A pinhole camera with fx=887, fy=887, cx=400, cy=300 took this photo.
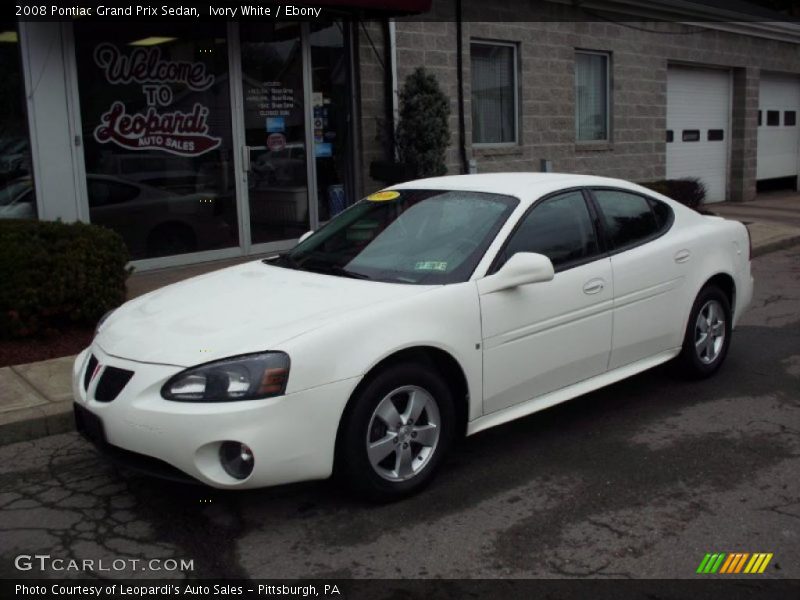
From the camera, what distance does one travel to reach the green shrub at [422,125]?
38.3ft

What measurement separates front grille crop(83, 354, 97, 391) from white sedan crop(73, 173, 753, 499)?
0.02 metres

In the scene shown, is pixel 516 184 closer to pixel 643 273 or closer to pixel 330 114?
pixel 643 273

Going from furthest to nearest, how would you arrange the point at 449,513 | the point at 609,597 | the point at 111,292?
the point at 111,292 → the point at 449,513 → the point at 609,597

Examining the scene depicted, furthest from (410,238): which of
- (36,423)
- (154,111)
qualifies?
(154,111)

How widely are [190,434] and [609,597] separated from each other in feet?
6.04

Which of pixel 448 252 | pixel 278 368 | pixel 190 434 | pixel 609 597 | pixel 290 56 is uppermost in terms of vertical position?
pixel 290 56

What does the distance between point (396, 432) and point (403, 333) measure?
1.57 ft

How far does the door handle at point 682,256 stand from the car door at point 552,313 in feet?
2.41

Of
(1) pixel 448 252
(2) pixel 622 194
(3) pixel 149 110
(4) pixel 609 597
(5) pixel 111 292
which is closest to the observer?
(4) pixel 609 597

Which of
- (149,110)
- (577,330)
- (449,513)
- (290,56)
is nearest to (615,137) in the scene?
(290,56)

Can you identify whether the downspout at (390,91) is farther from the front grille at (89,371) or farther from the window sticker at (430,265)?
the front grille at (89,371)

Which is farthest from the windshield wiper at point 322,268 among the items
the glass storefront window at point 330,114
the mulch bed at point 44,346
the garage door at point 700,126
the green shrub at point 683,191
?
the garage door at point 700,126

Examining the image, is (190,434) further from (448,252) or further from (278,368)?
(448,252)

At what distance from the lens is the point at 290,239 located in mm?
11383
